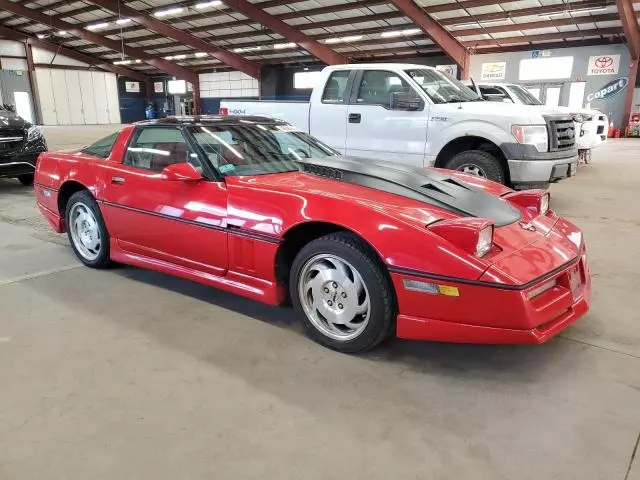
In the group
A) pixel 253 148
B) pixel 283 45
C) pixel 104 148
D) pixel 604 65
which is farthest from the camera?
pixel 283 45

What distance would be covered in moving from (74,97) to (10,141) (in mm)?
29697

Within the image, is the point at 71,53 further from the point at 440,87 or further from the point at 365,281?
the point at 365,281

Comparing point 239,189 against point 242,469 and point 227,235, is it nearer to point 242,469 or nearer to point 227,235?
point 227,235

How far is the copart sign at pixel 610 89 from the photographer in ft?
66.6

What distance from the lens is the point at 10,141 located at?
23.6 feet

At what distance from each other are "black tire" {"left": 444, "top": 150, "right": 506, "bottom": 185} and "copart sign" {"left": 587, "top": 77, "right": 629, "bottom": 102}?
18.8 metres

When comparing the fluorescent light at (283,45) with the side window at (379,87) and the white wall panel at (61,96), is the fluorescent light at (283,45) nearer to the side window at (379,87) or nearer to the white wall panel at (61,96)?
the white wall panel at (61,96)

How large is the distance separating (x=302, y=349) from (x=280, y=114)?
515 centimetres

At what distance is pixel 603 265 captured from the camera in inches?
157

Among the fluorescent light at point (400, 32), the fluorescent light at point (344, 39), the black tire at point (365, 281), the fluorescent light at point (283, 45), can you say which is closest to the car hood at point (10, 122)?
the black tire at point (365, 281)

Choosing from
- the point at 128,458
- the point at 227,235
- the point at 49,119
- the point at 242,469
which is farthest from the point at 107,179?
the point at 49,119

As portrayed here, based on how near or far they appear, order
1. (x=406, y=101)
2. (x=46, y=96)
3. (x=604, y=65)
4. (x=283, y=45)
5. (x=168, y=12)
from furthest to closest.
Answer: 1. (x=46, y=96)
2. (x=283, y=45)
3. (x=168, y=12)
4. (x=604, y=65)
5. (x=406, y=101)

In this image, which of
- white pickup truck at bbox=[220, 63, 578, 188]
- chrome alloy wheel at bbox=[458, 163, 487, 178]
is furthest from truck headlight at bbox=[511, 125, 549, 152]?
chrome alloy wheel at bbox=[458, 163, 487, 178]

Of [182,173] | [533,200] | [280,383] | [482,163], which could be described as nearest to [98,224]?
[182,173]
